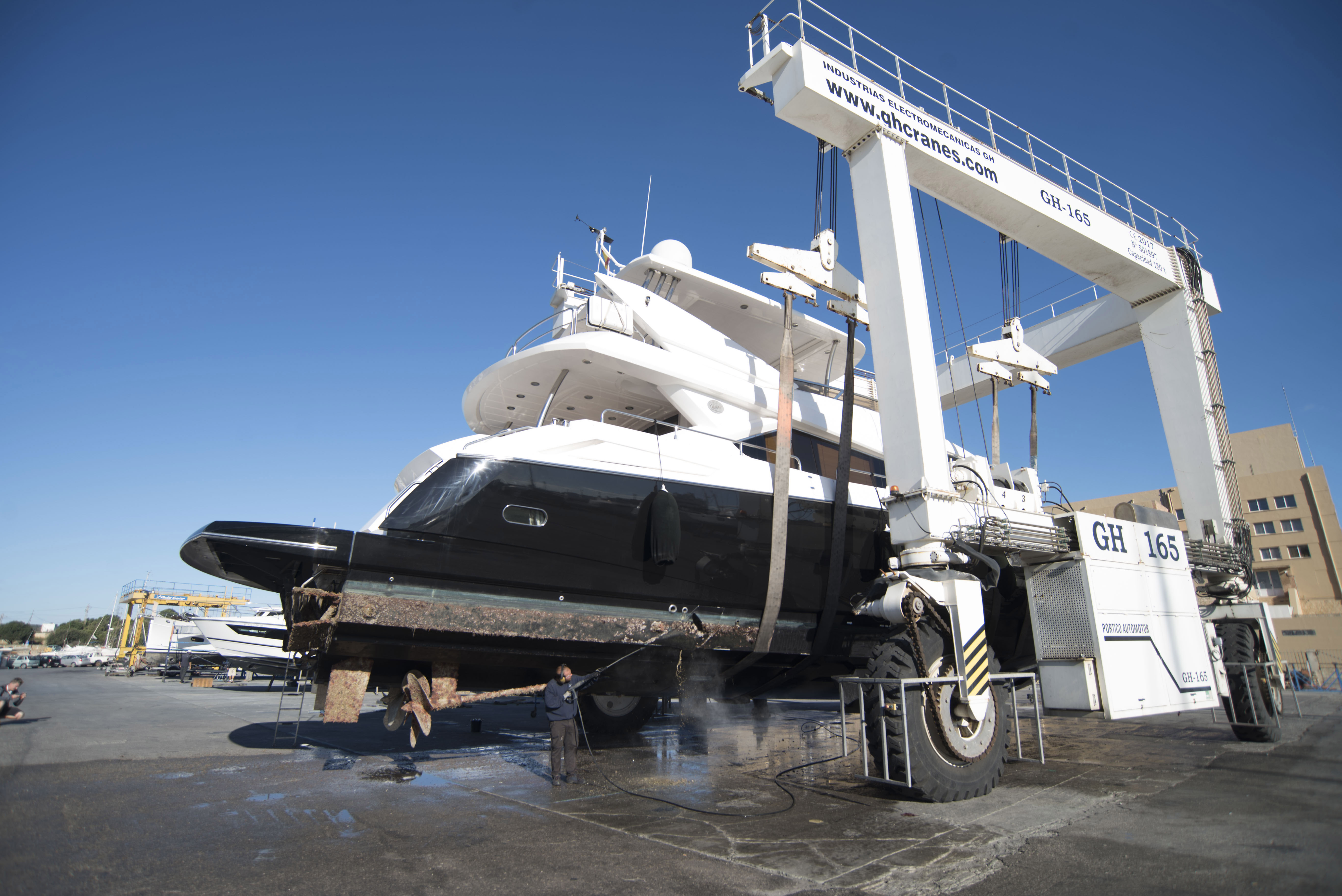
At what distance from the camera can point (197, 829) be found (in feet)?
15.1

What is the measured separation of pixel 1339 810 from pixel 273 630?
13.1 metres

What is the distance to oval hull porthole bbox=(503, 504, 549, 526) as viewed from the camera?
227 inches

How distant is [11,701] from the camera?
36.0ft

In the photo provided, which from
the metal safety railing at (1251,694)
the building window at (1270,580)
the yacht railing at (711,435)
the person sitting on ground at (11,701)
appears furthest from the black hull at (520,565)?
the building window at (1270,580)

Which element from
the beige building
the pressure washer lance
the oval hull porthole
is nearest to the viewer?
the oval hull porthole

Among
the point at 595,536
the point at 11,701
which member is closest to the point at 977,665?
the point at 595,536

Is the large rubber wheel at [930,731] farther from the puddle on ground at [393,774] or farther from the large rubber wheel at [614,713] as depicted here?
the puddle on ground at [393,774]

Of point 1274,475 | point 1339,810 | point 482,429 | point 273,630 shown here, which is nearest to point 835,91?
point 482,429

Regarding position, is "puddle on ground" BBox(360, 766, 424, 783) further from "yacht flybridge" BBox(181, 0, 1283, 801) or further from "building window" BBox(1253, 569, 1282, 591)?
"building window" BBox(1253, 569, 1282, 591)

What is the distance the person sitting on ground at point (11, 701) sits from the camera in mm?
10742

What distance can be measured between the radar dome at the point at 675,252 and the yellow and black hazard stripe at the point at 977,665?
5.63 metres

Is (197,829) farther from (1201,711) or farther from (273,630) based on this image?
(1201,711)

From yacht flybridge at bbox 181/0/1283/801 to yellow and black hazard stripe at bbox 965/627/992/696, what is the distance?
26 mm

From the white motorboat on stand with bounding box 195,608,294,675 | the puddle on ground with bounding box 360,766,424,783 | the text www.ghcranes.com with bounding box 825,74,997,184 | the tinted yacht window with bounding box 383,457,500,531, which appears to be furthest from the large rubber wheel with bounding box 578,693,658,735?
the white motorboat on stand with bounding box 195,608,294,675
